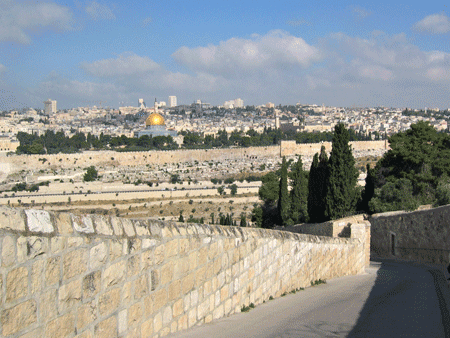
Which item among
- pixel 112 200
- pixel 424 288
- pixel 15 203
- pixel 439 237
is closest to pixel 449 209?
pixel 439 237

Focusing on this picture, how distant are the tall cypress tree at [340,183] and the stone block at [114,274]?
14.1m

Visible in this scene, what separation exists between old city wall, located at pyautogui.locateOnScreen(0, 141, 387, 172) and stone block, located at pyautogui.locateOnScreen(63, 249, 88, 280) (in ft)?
174

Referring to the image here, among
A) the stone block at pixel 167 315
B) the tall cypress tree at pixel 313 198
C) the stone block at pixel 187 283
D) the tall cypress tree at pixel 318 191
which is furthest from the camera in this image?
the tall cypress tree at pixel 313 198

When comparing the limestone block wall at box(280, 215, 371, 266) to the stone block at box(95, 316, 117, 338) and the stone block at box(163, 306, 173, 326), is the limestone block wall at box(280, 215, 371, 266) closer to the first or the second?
the stone block at box(163, 306, 173, 326)

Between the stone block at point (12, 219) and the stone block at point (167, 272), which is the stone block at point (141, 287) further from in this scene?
the stone block at point (12, 219)

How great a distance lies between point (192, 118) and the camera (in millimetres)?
151750

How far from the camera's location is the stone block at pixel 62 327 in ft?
8.34

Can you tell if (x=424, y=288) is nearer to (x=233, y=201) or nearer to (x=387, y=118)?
(x=233, y=201)

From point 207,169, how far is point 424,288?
51.7m

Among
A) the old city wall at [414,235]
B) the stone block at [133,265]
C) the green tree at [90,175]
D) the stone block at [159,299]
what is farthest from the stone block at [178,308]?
the green tree at [90,175]

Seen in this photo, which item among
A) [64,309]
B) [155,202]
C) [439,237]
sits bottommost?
[155,202]

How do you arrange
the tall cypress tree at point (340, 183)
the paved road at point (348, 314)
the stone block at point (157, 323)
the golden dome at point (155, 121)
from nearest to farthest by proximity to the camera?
1. the stone block at point (157, 323)
2. the paved road at point (348, 314)
3. the tall cypress tree at point (340, 183)
4. the golden dome at point (155, 121)

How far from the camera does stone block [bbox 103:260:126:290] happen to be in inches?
115

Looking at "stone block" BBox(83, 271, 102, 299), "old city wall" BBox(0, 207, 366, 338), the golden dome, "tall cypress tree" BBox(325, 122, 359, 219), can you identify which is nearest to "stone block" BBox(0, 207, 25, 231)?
"old city wall" BBox(0, 207, 366, 338)
